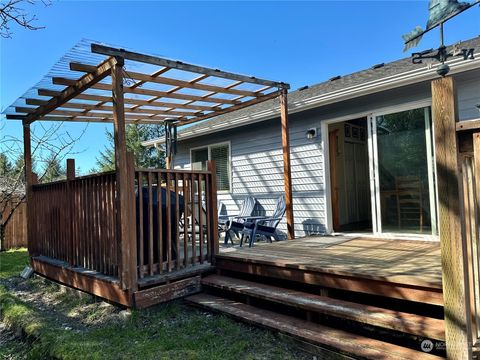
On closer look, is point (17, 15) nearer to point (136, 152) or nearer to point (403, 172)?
point (403, 172)

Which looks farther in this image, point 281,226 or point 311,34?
point 311,34

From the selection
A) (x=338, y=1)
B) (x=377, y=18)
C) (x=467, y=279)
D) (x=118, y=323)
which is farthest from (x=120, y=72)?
(x=377, y=18)

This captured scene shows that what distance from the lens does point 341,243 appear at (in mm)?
4676

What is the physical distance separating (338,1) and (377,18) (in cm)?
114

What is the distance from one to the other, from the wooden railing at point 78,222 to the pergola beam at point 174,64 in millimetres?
1201

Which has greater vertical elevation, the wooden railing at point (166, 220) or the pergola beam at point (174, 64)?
the pergola beam at point (174, 64)

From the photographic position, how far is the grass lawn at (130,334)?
8.44 feet

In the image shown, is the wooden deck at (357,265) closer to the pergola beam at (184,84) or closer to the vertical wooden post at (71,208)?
the vertical wooden post at (71,208)

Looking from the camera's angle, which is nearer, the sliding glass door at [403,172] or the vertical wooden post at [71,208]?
the vertical wooden post at [71,208]

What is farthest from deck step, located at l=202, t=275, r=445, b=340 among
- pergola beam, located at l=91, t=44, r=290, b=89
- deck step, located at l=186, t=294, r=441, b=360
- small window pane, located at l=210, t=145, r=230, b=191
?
small window pane, located at l=210, t=145, r=230, b=191

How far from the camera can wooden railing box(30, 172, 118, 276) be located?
3.68m

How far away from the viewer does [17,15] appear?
12.2 feet

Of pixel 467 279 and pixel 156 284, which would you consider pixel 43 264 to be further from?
pixel 467 279

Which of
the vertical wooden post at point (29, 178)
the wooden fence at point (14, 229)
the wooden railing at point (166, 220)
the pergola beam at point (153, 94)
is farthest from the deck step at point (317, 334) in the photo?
the wooden fence at point (14, 229)
